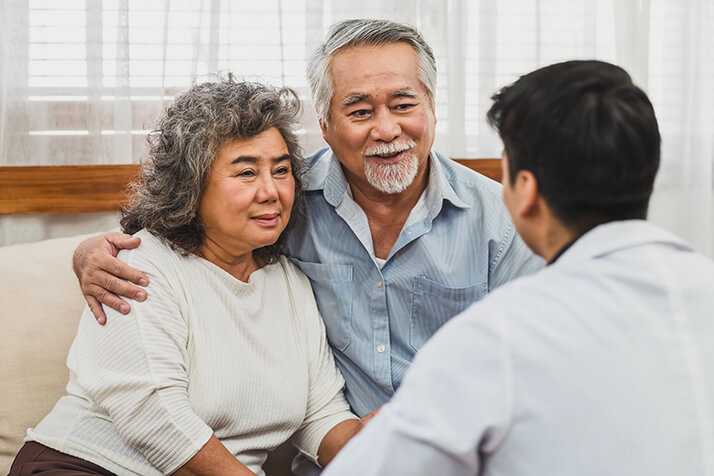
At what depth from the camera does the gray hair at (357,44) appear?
1.74 metres

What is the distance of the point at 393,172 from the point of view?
5.69 ft

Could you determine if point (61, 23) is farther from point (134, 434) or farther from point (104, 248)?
point (134, 434)

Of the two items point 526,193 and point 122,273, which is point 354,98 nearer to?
point 122,273

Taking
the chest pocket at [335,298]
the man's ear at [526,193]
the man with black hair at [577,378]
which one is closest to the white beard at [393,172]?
the chest pocket at [335,298]

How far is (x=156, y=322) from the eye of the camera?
145 centimetres

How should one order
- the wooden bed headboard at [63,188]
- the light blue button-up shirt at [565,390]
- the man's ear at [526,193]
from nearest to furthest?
the light blue button-up shirt at [565,390]
the man's ear at [526,193]
the wooden bed headboard at [63,188]

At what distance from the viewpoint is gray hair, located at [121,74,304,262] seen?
1556 millimetres

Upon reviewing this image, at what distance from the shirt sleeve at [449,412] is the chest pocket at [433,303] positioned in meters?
0.93

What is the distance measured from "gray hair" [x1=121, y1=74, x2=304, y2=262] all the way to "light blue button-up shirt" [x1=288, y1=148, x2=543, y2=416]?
0.31m

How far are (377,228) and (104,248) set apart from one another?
66 centimetres

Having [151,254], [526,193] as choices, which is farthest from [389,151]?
[526,193]

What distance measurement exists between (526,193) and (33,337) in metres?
1.37

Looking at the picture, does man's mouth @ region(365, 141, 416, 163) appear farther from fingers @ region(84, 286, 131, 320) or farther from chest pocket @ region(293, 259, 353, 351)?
fingers @ region(84, 286, 131, 320)

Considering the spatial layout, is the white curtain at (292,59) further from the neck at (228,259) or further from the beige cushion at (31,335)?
the neck at (228,259)
